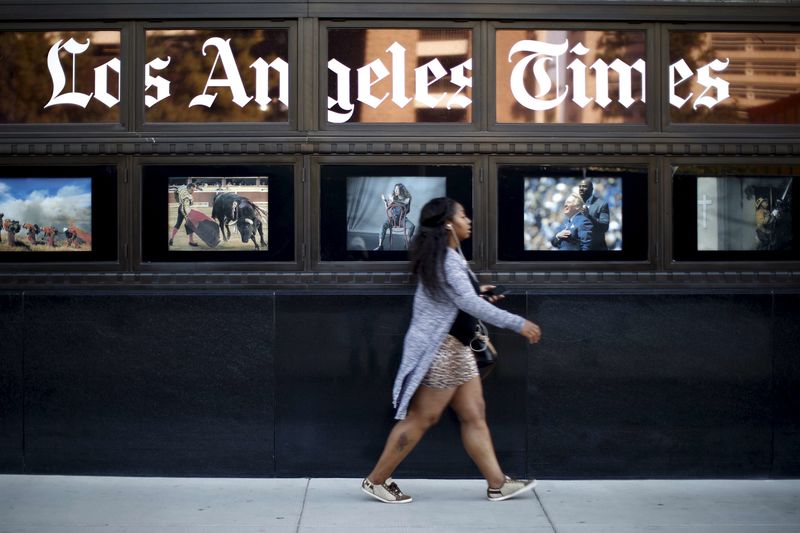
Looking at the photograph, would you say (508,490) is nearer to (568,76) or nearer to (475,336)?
(475,336)

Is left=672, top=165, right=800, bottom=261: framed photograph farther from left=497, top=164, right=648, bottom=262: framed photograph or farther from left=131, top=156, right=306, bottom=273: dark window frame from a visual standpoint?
left=131, top=156, right=306, bottom=273: dark window frame

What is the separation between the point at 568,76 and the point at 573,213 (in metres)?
0.94

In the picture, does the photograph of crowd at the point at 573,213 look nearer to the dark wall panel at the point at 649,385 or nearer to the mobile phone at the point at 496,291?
the dark wall panel at the point at 649,385

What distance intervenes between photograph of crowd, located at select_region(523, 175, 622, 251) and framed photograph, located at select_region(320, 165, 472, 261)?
44cm

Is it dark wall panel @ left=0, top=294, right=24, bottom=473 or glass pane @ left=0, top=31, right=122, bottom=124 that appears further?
glass pane @ left=0, top=31, right=122, bottom=124

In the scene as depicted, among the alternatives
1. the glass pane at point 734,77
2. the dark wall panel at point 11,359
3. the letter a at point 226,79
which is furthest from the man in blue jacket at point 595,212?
the dark wall panel at point 11,359

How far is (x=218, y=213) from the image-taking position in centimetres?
730

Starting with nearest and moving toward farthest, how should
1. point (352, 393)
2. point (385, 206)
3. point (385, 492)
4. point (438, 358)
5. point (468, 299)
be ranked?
point (468, 299) → point (438, 358) → point (385, 492) → point (352, 393) → point (385, 206)

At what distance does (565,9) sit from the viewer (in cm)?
728

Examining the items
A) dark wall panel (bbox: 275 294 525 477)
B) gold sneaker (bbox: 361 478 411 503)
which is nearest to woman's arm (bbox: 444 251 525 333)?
dark wall panel (bbox: 275 294 525 477)

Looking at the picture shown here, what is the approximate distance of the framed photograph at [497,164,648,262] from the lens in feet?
23.9

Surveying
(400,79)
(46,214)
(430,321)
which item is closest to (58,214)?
(46,214)

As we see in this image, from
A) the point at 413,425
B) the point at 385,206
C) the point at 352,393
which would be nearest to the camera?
the point at 413,425

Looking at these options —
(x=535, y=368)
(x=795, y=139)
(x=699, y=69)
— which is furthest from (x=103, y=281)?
(x=795, y=139)
